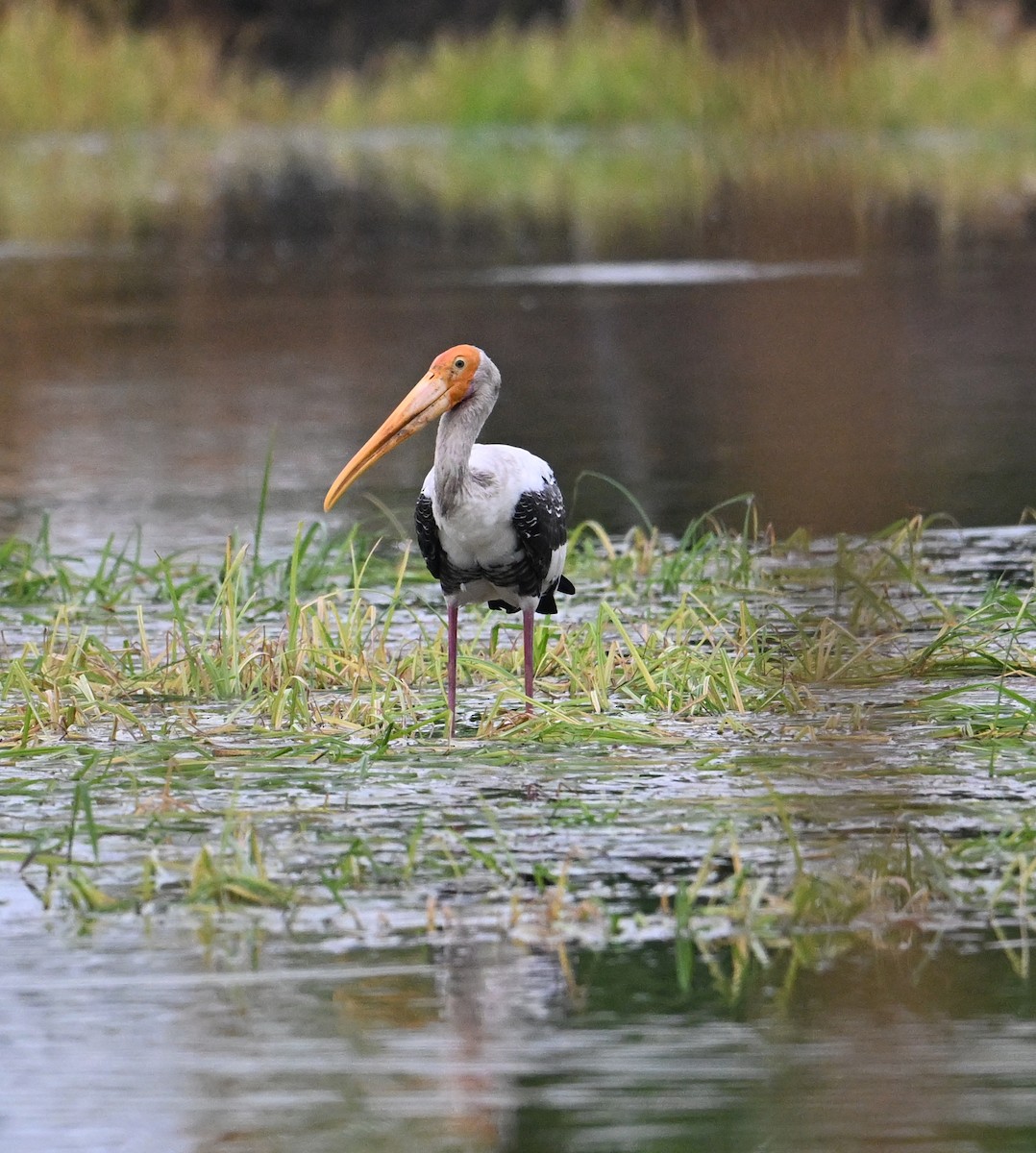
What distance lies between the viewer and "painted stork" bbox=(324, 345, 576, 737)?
6.43m

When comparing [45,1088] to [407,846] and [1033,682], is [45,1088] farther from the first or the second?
[1033,682]

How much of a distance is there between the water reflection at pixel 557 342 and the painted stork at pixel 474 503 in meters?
1.01

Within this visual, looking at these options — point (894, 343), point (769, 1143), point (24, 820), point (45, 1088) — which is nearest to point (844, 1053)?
point (769, 1143)

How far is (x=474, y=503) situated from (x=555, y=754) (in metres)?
0.81

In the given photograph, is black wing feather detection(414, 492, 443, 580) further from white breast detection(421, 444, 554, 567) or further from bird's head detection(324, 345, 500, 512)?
bird's head detection(324, 345, 500, 512)

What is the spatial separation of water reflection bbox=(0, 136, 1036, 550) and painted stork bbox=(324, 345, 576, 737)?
3.32ft

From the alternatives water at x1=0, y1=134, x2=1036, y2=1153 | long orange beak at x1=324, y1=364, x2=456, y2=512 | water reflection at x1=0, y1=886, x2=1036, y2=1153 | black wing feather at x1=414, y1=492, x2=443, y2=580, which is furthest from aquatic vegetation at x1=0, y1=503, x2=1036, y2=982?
long orange beak at x1=324, y1=364, x2=456, y2=512

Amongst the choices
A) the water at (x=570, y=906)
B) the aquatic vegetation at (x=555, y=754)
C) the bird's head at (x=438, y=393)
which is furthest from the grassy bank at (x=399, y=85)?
the bird's head at (x=438, y=393)

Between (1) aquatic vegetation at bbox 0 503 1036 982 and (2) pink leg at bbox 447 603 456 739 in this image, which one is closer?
(1) aquatic vegetation at bbox 0 503 1036 982

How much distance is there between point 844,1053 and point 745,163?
1729 mm

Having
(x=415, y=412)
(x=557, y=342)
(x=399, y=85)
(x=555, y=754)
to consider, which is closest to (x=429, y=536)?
(x=415, y=412)

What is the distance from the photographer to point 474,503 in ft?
21.1

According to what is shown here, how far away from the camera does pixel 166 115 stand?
43.1 meters

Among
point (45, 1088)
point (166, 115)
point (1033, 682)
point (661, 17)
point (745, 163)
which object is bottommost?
point (45, 1088)
